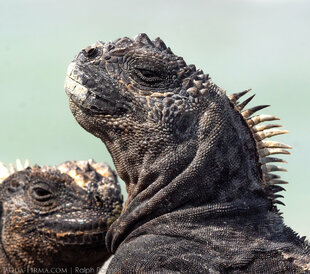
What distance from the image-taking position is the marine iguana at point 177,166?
5.44 meters

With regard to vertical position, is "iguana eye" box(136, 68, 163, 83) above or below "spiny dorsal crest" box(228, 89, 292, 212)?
above

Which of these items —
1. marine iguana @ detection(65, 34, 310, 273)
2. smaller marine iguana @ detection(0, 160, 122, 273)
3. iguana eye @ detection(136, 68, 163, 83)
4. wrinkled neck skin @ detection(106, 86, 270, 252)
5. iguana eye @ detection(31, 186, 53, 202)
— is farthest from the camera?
iguana eye @ detection(31, 186, 53, 202)

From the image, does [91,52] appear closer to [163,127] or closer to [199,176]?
[163,127]

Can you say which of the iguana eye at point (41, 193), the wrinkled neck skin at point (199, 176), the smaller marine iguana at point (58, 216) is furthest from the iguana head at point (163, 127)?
the iguana eye at point (41, 193)

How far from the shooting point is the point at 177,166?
5.62 meters

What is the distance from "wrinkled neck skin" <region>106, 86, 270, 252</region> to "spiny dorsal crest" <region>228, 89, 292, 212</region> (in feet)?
0.77

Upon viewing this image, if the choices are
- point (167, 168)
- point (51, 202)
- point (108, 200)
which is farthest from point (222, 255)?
point (51, 202)

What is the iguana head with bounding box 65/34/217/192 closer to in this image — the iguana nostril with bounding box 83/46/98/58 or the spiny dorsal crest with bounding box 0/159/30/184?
the iguana nostril with bounding box 83/46/98/58

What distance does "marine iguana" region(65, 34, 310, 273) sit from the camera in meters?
5.44

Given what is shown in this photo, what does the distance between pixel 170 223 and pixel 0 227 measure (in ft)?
15.7

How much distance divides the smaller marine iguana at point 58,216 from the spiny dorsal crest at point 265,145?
8.58 ft

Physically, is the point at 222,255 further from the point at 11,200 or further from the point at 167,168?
the point at 11,200

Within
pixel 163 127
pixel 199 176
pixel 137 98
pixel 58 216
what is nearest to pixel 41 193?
pixel 58 216

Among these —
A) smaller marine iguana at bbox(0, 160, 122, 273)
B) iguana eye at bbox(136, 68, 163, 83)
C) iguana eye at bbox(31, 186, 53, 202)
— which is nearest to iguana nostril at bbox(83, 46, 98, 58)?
iguana eye at bbox(136, 68, 163, 83)
